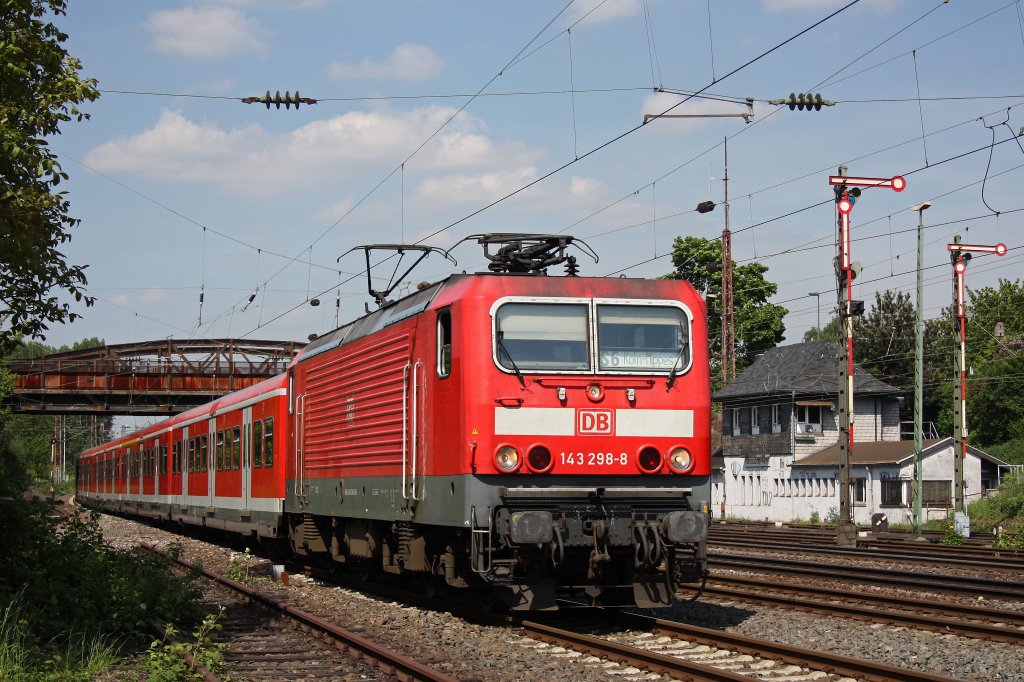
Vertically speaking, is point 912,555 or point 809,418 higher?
point 809,418

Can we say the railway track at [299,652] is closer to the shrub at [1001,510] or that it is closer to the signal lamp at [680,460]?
the signal lamp at [680,460]

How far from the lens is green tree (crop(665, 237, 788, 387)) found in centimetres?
6862

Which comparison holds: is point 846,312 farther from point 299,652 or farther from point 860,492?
point 860,492

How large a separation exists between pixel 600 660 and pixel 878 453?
40.1 meters

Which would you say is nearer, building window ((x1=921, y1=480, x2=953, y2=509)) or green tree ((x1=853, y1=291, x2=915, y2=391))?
building window ((x1=921, y1=480, x2=953, y2=509))

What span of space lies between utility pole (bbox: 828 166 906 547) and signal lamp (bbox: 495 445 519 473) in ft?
53.0

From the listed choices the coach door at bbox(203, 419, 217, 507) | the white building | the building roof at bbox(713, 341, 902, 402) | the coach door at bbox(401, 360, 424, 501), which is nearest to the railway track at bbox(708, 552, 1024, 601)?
the coach door at bbox(401, 360, 424, 501)

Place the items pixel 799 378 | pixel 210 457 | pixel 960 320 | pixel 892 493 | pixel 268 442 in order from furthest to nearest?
1. pixel 799 378
2. pixel 892 493
3. pixel 960 320
4. pixel 210 457
5. pixel 268 442

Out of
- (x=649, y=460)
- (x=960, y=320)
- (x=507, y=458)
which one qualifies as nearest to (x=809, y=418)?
(x=960, y=320)

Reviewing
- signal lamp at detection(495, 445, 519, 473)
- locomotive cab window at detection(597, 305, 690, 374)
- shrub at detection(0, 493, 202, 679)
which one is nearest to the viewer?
shrub at detection(0, 493, 202, 679)

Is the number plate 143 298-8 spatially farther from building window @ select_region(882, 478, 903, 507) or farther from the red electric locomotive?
building window @ select_region(882, 478, 903, 507)

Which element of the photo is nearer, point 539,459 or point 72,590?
point 539,459

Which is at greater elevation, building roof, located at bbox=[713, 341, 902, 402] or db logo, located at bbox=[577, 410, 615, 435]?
building roof, located at bbox=[713, 341, 902, 402]

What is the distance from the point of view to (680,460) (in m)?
12.0
